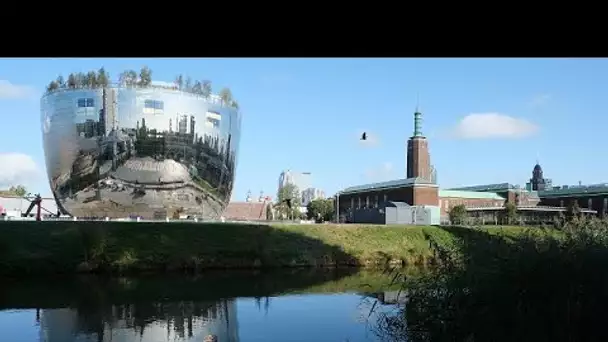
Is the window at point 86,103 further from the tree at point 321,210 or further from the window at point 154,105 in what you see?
the tree at point 321,210

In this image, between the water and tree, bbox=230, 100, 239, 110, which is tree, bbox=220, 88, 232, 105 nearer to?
tree, bbox=230, 100, 239, 110

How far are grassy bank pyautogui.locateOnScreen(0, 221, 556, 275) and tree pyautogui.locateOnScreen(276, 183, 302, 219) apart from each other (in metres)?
60.8

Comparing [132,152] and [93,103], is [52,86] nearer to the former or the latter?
[93,103]

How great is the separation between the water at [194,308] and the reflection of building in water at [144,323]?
0.03 m

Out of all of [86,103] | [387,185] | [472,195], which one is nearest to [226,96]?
[86,103]

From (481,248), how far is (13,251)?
24.9 m

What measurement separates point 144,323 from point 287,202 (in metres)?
82.7

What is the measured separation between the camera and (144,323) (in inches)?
734

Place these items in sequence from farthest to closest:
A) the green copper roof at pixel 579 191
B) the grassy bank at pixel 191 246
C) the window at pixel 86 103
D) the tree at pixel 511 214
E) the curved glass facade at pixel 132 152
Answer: the green copper roof at pixel 579 191 < the window at pixel 86 103 < the curved glass facade at pixel 132 152 < the tree at pixel 511 214 < the grassy bank at pixel 191 246

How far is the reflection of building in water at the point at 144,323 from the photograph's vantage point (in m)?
16.8

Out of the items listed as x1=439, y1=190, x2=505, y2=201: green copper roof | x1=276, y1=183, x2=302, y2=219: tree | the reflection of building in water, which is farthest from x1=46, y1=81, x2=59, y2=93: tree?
x1=439, y1=190, x2=505, y2=201: green copper roof

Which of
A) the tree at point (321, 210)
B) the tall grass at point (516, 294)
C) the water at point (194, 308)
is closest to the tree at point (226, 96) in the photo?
the tree at point (321, 210)
